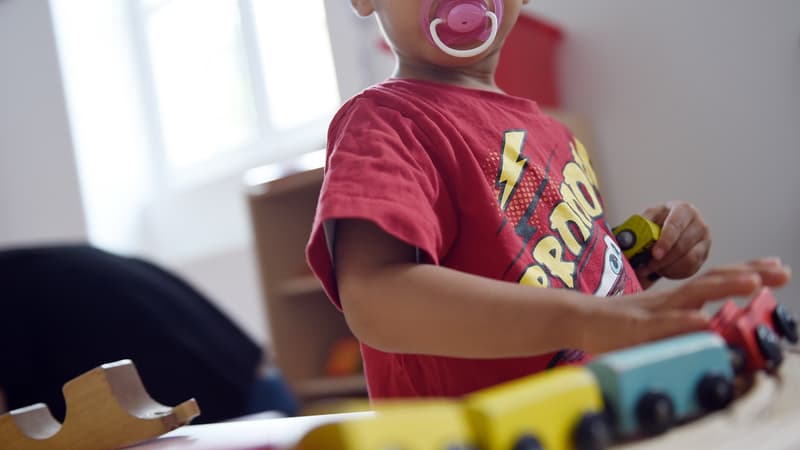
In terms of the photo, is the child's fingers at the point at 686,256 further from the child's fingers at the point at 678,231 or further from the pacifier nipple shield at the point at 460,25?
the pacifier nipple shield at the point at 460,25

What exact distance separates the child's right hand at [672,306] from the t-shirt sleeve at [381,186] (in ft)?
0.38

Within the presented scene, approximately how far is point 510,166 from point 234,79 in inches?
129

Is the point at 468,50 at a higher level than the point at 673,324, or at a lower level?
higher

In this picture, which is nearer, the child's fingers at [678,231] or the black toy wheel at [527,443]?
the black toy wheel at [527,443]

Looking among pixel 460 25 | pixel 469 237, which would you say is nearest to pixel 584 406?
pixel 469 237

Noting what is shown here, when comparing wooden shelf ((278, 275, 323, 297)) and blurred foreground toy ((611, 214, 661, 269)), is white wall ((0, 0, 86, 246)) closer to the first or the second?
wooden shelf ((278, 275, 323, 297))

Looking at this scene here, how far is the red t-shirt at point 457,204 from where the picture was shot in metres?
0.47

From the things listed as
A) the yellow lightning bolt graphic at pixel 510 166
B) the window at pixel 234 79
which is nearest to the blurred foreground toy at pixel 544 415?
the yellow lightning bolt graphic at pixel 510 166

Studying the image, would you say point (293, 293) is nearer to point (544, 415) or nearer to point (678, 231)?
point (678, 231)

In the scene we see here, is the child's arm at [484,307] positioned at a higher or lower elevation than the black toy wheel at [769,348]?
higher

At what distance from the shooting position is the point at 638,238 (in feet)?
2.15

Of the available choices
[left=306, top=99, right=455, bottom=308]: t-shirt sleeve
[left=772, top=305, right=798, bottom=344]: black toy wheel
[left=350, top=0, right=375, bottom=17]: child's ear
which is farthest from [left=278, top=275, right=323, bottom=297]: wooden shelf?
[left=772, top=305, right=798, bottom=344]: black toy wheel

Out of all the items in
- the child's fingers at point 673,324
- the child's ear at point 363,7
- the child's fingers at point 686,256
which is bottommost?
the child's fingers at point 686,256

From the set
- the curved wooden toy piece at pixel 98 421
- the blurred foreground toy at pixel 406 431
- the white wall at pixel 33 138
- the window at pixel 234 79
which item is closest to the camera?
the blurred foreground toy at pixel 406 431
